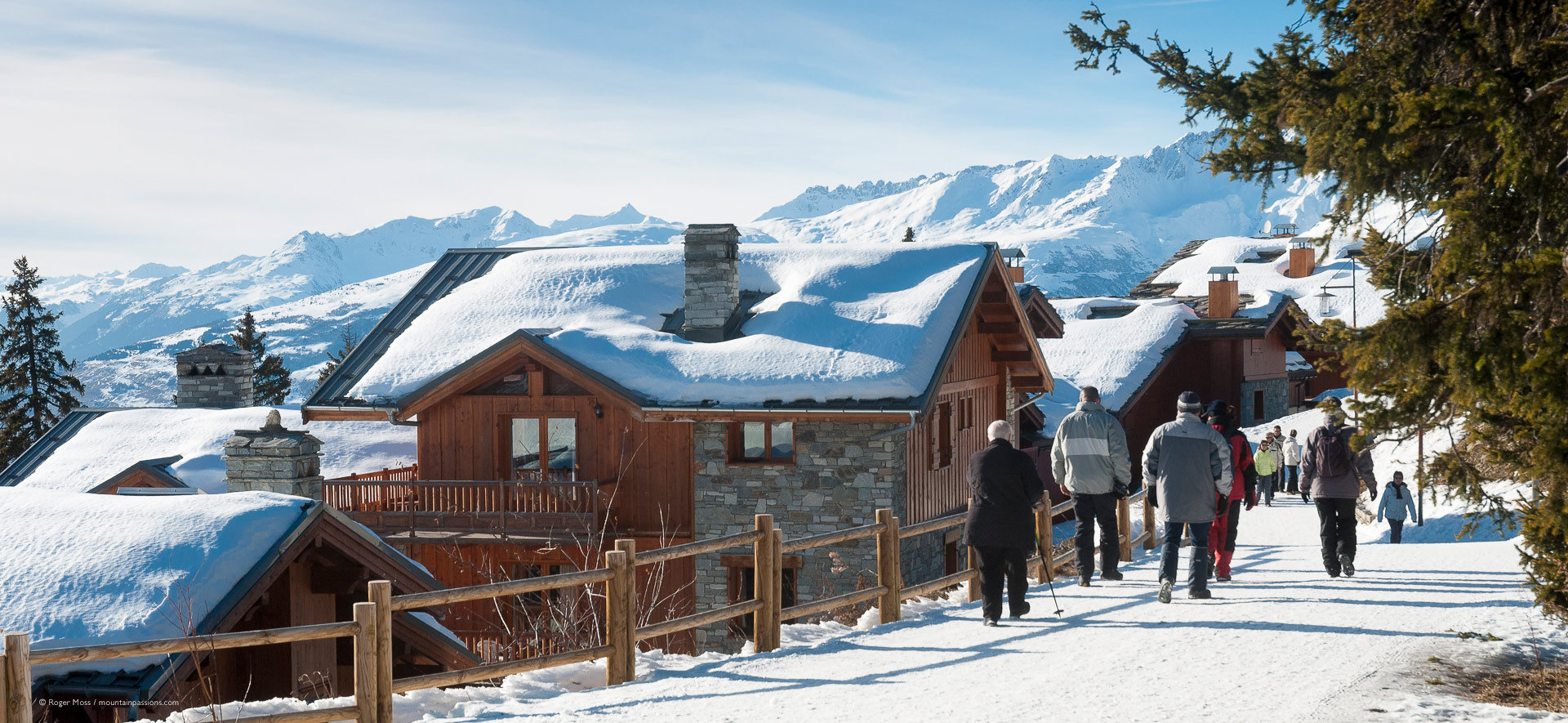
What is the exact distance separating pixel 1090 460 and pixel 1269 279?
44332 mm

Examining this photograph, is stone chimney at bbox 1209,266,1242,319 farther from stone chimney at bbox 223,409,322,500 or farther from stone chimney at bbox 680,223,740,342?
stone chimney at bbox 223,409,322,500

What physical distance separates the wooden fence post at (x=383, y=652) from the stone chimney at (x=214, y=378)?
73.7ft

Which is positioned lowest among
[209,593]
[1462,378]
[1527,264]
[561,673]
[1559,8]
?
[561,673]

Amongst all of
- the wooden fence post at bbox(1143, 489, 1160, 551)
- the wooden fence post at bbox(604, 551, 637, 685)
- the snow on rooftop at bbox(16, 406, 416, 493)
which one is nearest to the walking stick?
the wooden fence post at bbox(604, 551, 637, 685)

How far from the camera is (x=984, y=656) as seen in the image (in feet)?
29.0

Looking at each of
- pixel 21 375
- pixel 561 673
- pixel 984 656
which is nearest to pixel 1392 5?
pixel 984 656

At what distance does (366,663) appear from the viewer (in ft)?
23.8

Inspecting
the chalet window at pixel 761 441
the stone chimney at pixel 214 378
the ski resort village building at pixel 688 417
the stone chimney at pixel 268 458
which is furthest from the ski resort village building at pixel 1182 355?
the stone chimney at pixel 268 458

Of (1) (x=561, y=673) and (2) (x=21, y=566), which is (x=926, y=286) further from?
(2) (x=21, y=566)

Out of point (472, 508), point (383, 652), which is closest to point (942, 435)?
point (472, 508)

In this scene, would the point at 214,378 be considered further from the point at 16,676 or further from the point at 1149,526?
the point at 16,676

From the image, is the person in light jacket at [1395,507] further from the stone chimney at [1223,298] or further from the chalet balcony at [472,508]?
the stone chimney at [1223,298]

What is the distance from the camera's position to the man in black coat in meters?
9.77

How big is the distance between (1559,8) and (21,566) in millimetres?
10348
